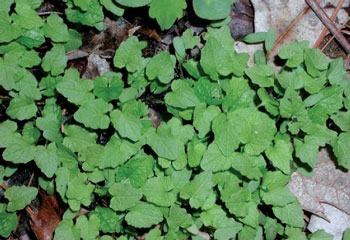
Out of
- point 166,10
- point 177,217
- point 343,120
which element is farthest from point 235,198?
point 166,10

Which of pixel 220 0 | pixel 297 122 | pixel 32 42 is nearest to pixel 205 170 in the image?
pixel 297 122

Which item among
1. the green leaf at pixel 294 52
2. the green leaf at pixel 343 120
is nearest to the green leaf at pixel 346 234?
the green leaf at pixel 343 120

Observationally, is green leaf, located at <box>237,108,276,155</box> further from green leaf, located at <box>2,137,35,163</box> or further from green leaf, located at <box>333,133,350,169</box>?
green leaf, located at <box>2,137,35,163</box>

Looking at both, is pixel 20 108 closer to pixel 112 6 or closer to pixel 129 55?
pixel 129 55

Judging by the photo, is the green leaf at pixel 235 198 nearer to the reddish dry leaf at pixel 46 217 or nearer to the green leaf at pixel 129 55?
the green leaf at pixel 129 55

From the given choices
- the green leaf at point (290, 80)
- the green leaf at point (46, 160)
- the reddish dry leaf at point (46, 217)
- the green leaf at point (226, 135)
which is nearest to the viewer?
the green leaf at point (226, 135)

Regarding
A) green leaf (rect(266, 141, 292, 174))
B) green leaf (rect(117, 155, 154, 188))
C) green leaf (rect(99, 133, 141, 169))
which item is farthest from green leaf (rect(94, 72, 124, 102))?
green leaf (rect(266, 141, 292, 174))
